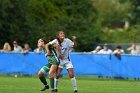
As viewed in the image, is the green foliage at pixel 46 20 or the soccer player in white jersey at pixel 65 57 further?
the green foliage at pixel 46 20

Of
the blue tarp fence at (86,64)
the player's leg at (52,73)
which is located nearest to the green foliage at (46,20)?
the blue tarp fence at (86,64)

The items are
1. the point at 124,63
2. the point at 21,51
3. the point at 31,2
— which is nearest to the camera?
the point at 124,63

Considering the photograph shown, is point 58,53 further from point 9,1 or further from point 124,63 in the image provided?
point 9,1

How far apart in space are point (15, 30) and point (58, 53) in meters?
21.6

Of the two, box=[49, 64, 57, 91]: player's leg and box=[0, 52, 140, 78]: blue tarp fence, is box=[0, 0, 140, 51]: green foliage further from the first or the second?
box=[49, 64, 57, 91]: player's leg

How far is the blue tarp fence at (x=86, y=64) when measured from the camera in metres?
33.4

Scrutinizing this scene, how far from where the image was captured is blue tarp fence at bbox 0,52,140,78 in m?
33.4

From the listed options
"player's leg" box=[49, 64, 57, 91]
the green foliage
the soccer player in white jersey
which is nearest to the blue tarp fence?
the green foliage

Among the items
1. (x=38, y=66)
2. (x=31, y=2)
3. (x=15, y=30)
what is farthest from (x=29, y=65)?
(x=31, y=2)

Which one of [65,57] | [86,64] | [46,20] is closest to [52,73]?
[65,57]

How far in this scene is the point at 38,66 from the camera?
115ft

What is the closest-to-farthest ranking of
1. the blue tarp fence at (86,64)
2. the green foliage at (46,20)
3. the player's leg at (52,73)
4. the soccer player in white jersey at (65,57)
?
1. the player's leg at (52,73)
2. the soccer player in white jersey at (65,57)
3. the blue tarp fence at (86,64)
4. the green foliage at (46,20)

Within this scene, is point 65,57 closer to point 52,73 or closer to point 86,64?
point 52,73

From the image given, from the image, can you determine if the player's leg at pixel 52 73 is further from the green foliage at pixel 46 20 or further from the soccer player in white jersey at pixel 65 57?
the green foliage at pixel 46 20
